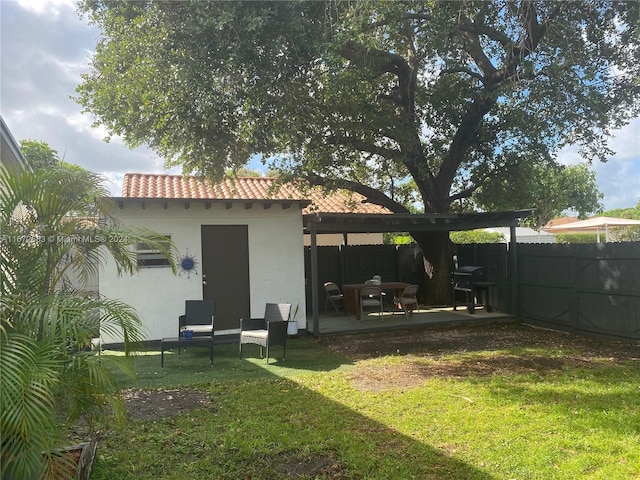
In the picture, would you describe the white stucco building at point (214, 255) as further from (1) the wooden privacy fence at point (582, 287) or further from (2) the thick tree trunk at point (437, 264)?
(1) the wooden privacy fence at point (582, 287)

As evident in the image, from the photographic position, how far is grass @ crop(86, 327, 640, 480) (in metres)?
3.67

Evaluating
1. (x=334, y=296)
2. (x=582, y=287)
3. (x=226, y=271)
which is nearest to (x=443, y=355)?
(x=582, y=287)

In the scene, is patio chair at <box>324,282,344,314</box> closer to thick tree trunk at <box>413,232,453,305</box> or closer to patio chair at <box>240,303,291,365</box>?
thick tree trunk at <box>413,232,453,305</box>

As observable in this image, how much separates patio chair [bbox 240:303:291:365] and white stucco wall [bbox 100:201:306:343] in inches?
61.9

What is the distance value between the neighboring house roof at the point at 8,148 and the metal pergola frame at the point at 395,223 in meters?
Result: 5.41

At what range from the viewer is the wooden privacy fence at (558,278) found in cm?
823

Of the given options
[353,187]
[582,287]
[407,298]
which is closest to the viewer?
[582,287]

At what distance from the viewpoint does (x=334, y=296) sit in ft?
40.5

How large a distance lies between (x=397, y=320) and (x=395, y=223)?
2.41m

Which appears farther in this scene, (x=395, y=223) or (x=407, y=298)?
(x=407, y=298)

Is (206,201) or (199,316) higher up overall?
(206,201)

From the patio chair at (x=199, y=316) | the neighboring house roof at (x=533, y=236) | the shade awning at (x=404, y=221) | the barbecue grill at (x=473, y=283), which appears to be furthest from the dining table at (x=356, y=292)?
the neighboring house roof at (x=533, y=236)

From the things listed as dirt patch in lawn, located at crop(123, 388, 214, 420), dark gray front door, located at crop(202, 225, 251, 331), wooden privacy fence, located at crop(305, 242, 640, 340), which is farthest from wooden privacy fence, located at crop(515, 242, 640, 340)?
dirt patch in lawn, located at crop(123, 388, 214, 420)

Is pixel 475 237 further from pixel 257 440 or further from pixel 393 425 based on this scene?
pixel 257 440
